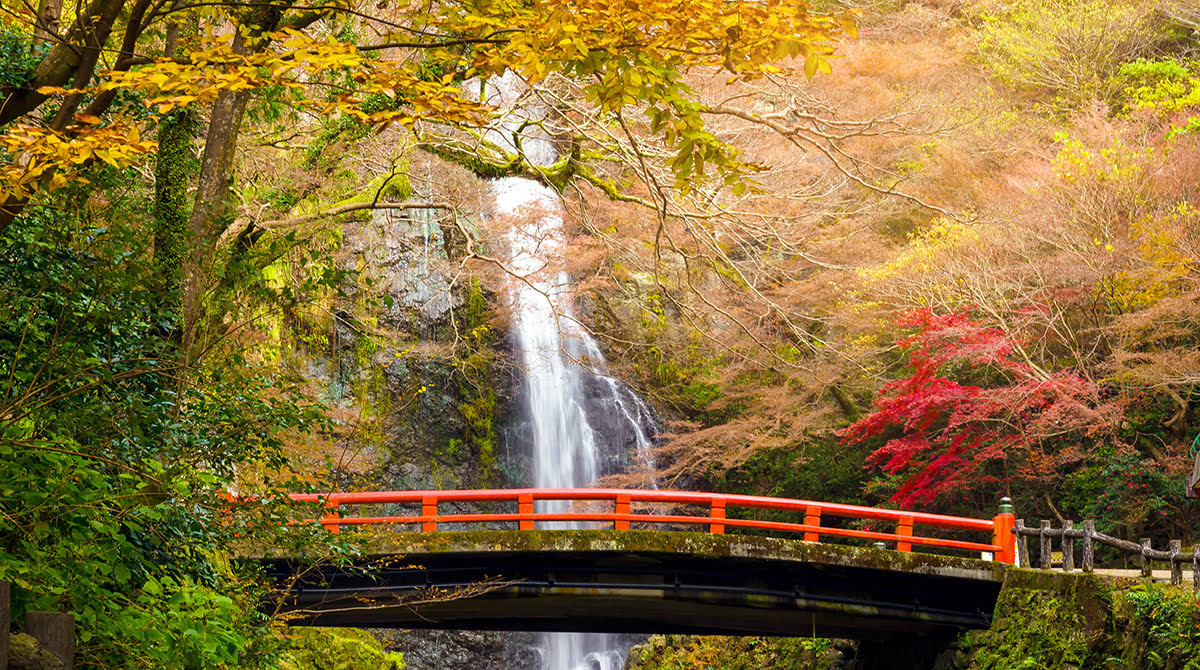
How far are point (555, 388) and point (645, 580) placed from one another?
9.92 meters

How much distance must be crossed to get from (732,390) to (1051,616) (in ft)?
32.2

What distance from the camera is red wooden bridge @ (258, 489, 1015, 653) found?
36.6 feet

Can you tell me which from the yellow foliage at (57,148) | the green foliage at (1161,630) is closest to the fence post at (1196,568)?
the green foliage at (1161,630)

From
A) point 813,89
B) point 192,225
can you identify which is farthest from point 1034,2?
point 192,225

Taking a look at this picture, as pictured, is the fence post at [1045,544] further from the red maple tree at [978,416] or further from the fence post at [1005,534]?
the red maple tree at [978,416]

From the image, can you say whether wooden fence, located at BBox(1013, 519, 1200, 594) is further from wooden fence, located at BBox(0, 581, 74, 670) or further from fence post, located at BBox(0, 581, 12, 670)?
fence post, located at BBox(0, 581, 12, 670)

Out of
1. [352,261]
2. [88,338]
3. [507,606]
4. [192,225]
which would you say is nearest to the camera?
[88,338]

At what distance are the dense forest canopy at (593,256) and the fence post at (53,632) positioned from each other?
1.59 ft

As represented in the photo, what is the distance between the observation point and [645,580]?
12.0m

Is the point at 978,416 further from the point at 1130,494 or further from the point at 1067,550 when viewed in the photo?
the point at 1067,550

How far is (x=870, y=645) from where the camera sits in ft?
51.0

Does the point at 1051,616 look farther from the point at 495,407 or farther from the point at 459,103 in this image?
the point at 495,407

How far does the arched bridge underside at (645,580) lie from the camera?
11.2 meters

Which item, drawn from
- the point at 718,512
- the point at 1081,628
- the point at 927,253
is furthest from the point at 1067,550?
the point at 927,253
